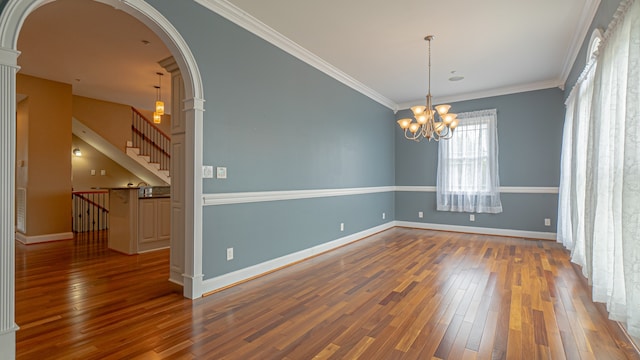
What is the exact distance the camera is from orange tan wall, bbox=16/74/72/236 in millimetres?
5453

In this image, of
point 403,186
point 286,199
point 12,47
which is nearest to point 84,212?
point 286,199

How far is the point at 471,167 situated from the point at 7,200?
22.5 feet

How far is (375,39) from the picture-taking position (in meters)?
3.96

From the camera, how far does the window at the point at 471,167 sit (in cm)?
616

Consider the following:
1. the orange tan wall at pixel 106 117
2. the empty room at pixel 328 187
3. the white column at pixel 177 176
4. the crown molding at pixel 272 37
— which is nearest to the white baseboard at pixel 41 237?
the empty room at pixel 328 187

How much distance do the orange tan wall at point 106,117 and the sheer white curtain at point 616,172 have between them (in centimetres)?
925

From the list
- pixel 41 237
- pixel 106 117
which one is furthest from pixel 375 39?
pixel 106 117

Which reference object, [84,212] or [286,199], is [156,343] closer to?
[286,199]

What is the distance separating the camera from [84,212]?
7137 millimetres

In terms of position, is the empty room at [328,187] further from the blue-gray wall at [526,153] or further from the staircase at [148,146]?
the staircase at [148,146]

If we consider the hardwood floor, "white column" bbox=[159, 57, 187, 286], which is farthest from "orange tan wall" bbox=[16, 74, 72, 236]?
"white column" bbox=[159, 57, 187, 286]

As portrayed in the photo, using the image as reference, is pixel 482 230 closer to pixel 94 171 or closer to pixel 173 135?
pixel 173 135

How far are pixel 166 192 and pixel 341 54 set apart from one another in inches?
148

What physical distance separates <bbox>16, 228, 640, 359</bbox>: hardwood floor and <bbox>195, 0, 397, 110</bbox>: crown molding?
2.92 meters
